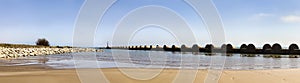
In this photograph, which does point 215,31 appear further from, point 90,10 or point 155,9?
point 90,10

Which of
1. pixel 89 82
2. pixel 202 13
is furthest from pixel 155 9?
pixel 89 82

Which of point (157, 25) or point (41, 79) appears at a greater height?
point (157, 25)

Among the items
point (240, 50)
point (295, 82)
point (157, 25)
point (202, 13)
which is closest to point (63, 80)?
point (157, 25)

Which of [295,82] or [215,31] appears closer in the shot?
[215,31]

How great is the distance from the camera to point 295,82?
8.25 meters

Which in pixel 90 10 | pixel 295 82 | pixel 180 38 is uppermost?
pixel 90 10

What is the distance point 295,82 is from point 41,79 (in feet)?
22.3

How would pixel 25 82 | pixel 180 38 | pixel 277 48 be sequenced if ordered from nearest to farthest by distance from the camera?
1. pixel 25 82
2. pixel 180 38
3. pixel 277 48

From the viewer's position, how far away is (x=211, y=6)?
6.24m

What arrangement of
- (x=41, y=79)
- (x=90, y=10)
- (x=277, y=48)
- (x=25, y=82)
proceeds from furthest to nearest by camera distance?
(x=277, y=48)
(x=41, y=79)
(x=25, y=82)
(x=90, y=10)

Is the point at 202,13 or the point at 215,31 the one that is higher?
the point at 202,13

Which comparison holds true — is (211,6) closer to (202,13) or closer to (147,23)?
(202,13)

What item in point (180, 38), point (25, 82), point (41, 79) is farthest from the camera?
point (180, 38)

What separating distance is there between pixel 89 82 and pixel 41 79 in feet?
4.28
